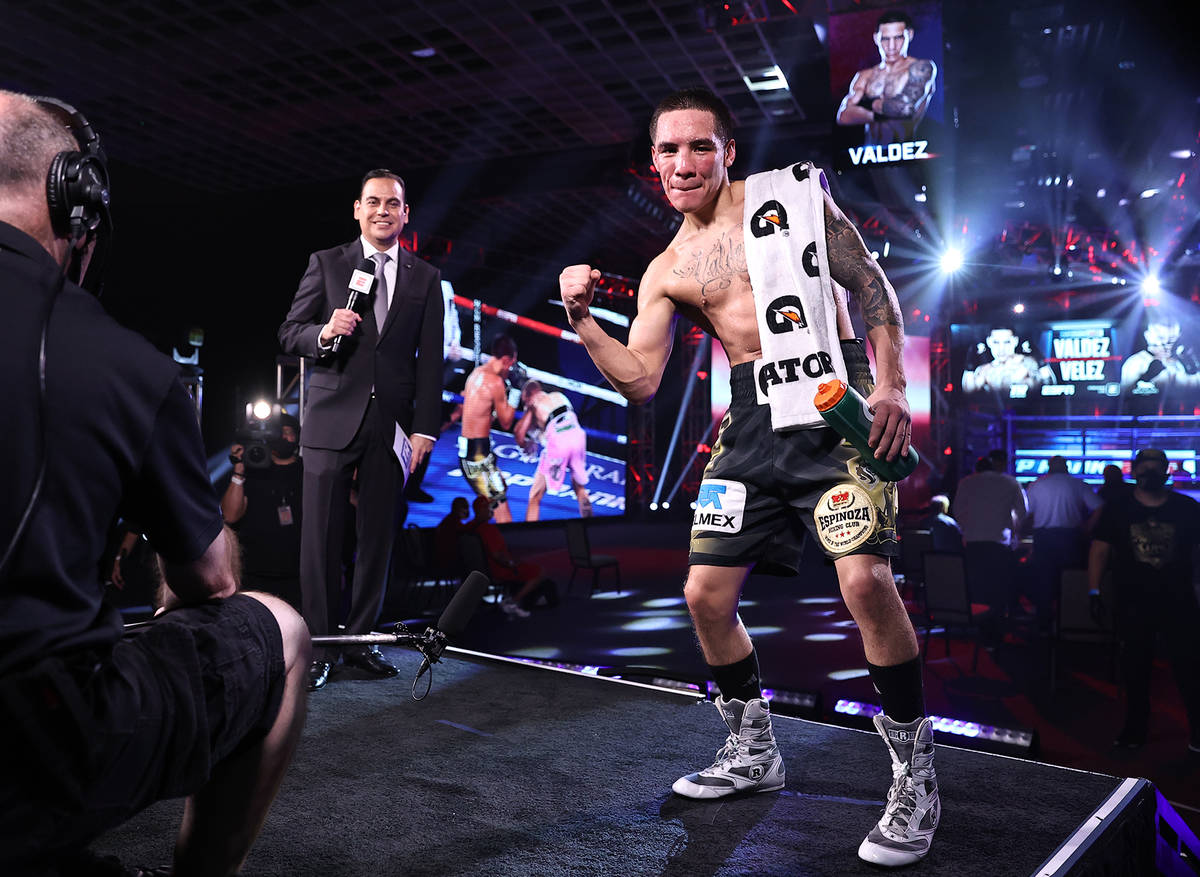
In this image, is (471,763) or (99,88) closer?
(471,763)

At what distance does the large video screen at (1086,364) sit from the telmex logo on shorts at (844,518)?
1411 centimetres

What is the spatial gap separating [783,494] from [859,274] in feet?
1.99

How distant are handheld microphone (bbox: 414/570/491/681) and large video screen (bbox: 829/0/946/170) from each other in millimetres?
5214

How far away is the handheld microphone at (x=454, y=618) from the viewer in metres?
1.71

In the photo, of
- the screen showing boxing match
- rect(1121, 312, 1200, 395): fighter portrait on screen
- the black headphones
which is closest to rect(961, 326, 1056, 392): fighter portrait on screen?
rect(1121, 312, 1200, 395): fighter portrait on screen

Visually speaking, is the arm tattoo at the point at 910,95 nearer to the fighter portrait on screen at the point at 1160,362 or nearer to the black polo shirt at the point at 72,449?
the black polo shirt at the point at 72,449

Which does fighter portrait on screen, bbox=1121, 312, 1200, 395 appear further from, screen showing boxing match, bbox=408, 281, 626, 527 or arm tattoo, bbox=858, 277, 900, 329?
arm tattoo, bbox=858, 277, 900, 329

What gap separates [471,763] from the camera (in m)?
2.40

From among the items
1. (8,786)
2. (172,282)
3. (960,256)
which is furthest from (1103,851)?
(960,256)

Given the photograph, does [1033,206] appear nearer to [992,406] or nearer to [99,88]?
[992,406]

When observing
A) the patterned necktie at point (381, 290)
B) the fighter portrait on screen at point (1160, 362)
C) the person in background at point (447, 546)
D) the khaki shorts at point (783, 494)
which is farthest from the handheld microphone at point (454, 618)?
the fighter portrait on screen at point (1160, 362)

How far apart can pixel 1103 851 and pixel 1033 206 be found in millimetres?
10646

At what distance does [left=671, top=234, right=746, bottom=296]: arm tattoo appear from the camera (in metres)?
2.26

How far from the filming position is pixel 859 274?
2.17 metres
